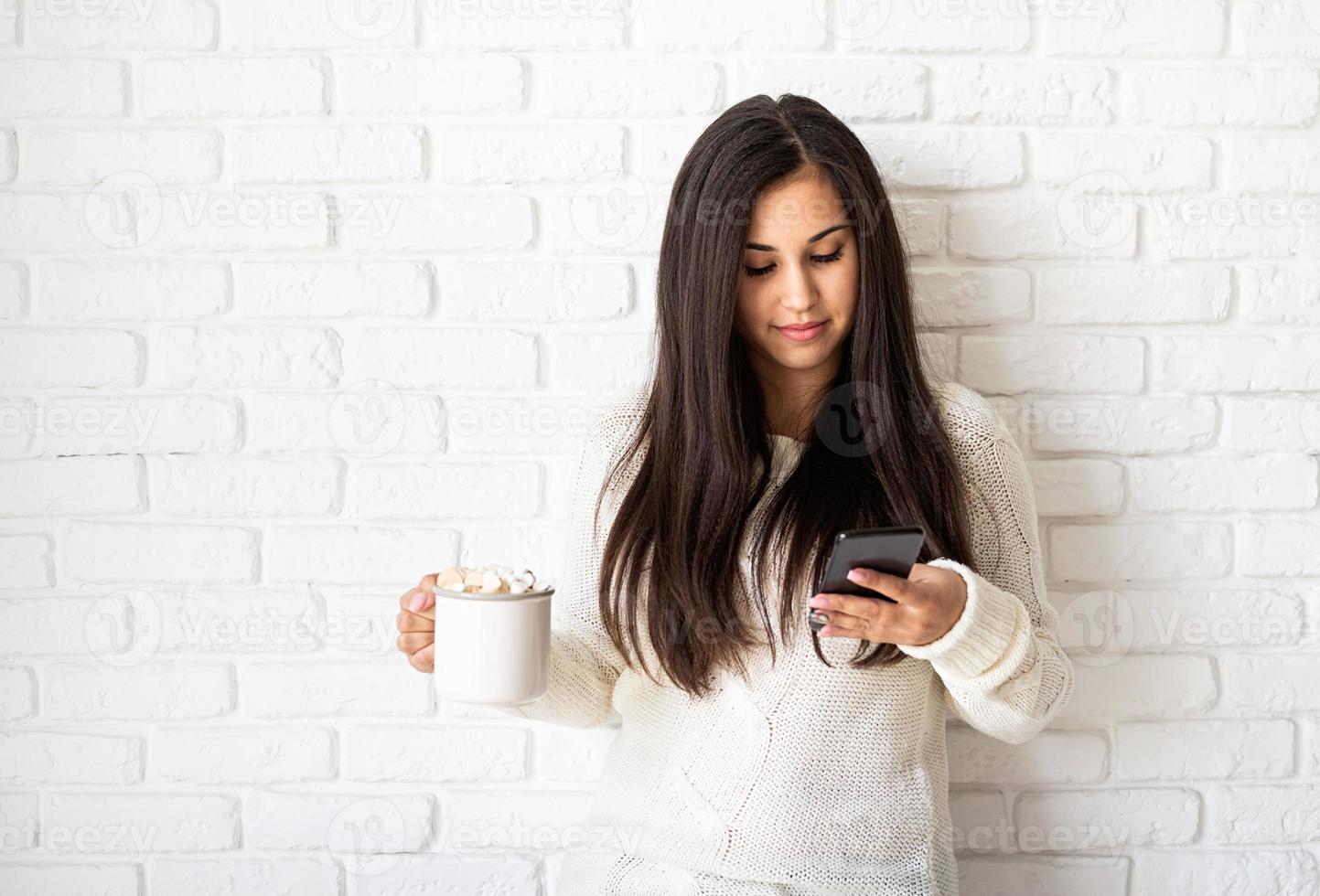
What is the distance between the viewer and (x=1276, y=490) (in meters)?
1.40

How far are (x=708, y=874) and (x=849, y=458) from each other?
46 cm

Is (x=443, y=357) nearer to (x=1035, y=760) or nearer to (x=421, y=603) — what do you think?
(x=421, y=603)

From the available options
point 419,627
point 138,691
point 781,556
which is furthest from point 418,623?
point 138,691

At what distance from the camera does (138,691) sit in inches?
54.7

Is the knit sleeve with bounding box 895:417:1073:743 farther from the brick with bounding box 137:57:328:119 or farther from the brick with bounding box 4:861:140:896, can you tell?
the brick with bounding box 4:861:140:896

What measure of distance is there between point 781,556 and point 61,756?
0.91m

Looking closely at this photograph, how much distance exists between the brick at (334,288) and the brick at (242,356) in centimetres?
3

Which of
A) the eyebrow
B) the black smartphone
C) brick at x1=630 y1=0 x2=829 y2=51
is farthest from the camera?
brick at x1=630 y1=0 x2=829 y2=51

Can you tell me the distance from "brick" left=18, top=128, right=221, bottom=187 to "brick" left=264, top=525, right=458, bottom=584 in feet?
1.44

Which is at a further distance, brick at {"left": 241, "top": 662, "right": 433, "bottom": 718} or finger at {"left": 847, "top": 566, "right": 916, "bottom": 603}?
brick at {"left": 241, "top": 662, "right": 433, "bottom": 718}

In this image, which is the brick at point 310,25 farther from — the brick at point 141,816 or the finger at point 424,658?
the brick at point 141,816

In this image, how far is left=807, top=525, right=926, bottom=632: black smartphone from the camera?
934 millimetres

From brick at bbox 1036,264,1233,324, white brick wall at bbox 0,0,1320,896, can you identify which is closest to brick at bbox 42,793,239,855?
white brick wall at bbox 0,0,1320,896

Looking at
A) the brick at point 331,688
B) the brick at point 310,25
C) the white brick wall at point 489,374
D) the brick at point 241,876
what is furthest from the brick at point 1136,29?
the brick at point 241,876
